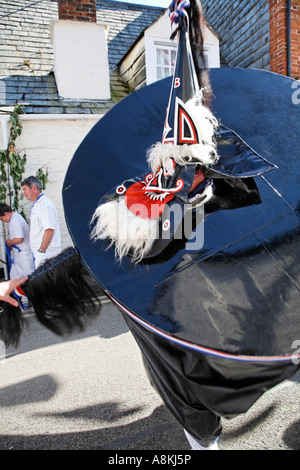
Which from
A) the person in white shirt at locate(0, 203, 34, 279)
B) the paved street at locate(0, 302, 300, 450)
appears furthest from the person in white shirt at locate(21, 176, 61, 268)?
the paved street at locate(0, 302, 300, 450)

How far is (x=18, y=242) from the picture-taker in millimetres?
4430

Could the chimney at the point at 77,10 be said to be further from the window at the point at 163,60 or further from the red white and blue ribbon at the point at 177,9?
the red white and blue ribbon at the point at 177,9

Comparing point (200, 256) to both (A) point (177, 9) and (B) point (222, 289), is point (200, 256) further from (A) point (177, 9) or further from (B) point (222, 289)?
(A) point (177, 9)

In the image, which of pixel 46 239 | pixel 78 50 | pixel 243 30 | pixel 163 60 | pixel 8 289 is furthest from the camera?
pixel 243 30

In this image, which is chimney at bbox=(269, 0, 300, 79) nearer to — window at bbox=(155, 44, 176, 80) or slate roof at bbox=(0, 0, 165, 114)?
window at bbox=(155, 44, 176, 80)

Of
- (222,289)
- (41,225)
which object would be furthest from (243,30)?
(222,289)

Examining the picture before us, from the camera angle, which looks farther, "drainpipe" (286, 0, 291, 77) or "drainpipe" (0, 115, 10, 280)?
"drainpipe" (286, 0, 291, 77)

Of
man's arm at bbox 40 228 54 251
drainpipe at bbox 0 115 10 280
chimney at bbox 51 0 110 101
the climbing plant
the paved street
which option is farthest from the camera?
chimney at bbox 51 0 110 101

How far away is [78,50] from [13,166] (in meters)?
2.64

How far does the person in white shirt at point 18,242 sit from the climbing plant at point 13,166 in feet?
5.03

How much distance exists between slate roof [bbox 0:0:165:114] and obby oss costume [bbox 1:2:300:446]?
5.56m

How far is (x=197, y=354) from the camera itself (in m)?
1.25

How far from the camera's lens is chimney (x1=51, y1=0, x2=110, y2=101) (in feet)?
21.1

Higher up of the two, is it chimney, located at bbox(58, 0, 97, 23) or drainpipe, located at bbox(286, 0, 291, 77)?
chimney, located at bbox(58, 0, 97, 23)
